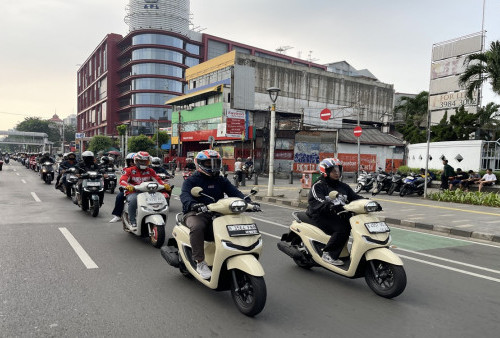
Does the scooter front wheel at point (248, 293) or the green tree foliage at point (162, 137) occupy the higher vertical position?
the green tree foliage at point (162, 137)

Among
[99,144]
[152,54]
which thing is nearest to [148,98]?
[152,54]

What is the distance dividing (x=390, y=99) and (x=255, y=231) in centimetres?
Result: 5463

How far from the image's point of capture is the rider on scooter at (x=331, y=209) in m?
4.59

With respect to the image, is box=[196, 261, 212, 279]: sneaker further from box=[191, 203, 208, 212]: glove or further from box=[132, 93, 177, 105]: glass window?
box=[132, 93, 177, 105]: glass window

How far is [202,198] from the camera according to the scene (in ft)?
14.9

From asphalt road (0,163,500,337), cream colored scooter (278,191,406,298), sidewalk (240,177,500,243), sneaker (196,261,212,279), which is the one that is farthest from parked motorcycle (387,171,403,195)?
sneaker (196,261,212,279)

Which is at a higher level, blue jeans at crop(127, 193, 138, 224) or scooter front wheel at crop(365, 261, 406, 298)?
blue jeans at crop(127, 193, 138, 224)

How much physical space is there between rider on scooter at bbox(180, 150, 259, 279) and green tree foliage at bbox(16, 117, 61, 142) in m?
114

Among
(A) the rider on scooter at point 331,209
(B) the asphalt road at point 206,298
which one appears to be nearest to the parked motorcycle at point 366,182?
Result: (B) the asphalt road at point 206,298

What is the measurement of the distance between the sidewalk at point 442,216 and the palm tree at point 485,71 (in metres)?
6.87

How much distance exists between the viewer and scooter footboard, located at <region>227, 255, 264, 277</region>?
134 inches

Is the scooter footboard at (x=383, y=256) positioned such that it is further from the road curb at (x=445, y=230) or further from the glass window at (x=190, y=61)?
the glass window at (x=190, y=61)

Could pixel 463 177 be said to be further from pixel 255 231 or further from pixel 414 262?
pixel 255 231

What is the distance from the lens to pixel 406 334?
3.29 m
